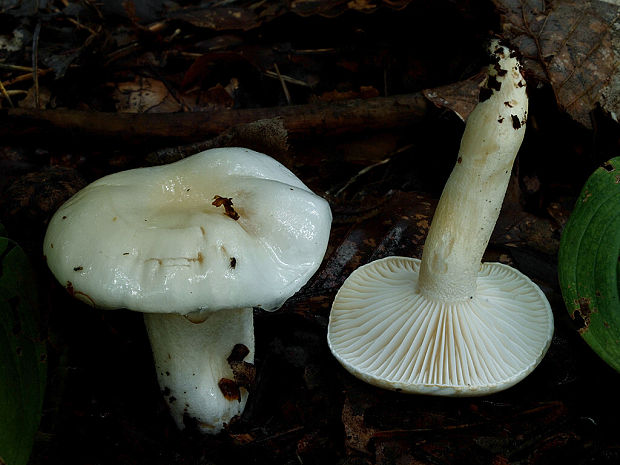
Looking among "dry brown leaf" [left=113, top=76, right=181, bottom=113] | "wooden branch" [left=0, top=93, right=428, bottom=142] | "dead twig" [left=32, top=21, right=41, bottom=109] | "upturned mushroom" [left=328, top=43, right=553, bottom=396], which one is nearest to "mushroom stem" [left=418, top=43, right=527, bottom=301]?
"upturned mushroom" [left=328, top=43, right=553, bottom=396]

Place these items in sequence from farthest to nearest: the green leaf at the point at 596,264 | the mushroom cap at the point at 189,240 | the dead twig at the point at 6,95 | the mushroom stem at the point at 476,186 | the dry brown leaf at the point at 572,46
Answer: the dead twig at the point at 6,95 → the dry brown leaf at the point at 572,46 → the green leaf at the point at 596,264 → the mushroom stem at the point at 476,186 → the mushroom cap at the point at 189,240

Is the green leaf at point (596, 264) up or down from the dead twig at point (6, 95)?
up

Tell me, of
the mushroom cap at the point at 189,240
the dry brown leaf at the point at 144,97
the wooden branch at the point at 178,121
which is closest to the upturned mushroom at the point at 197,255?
the mushroom cap at the point at 189,240

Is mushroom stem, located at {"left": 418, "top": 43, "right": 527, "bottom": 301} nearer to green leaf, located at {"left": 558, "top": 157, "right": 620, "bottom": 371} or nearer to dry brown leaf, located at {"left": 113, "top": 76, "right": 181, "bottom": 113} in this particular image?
green leaf, located at {"left": 558, "top": 157, "right": 620, "bottom": 371}

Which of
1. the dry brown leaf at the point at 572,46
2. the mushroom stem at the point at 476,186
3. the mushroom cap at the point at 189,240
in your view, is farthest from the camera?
the dry brown leaf at the point at 572,46

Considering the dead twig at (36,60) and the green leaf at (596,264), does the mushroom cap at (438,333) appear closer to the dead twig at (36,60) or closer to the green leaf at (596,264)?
the green leaf at (596,264)

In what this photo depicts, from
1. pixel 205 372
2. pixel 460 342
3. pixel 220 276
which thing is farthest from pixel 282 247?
pixel 460 342

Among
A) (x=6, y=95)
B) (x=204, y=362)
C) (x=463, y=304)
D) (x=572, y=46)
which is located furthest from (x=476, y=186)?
(x=6, y=95)
